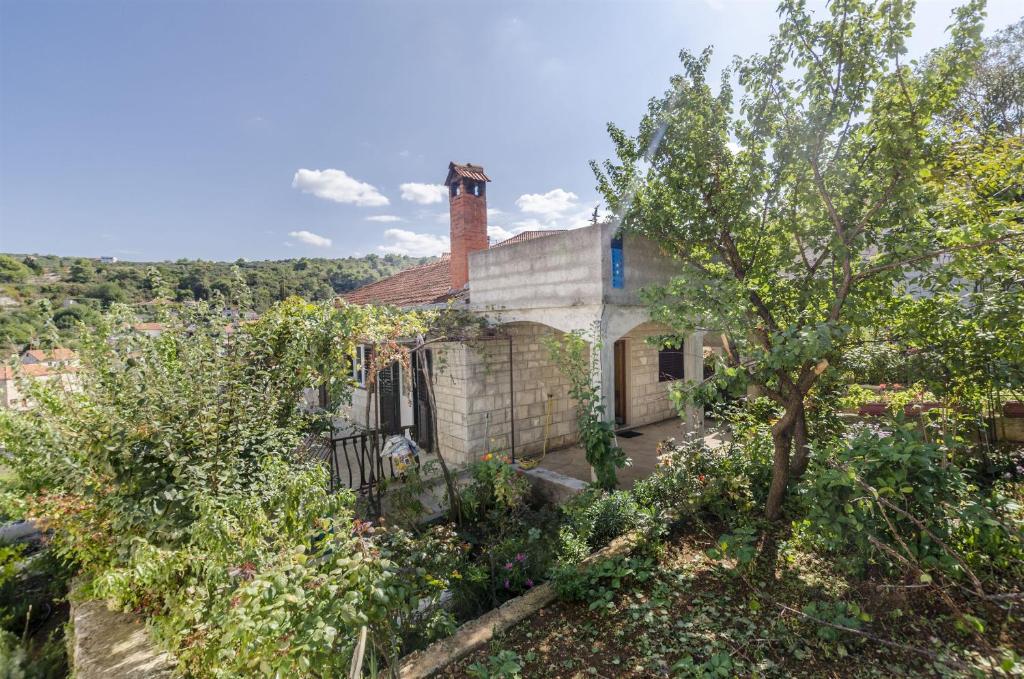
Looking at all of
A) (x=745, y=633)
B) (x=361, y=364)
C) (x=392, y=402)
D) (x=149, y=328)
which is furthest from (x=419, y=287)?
(x=745, y=633)

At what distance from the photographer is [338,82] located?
10.4 m

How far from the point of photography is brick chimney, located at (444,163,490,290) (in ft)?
32.6

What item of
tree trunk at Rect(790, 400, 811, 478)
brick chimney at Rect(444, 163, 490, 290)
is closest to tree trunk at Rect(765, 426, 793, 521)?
tree trunk at Rect(790, 400, 811, 478)

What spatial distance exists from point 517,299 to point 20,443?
21.0ft

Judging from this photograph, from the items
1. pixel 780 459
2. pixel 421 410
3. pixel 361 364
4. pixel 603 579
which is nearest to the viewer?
pixel 603 579

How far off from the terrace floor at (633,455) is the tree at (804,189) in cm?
280

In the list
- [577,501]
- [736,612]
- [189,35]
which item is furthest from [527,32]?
[736,612]

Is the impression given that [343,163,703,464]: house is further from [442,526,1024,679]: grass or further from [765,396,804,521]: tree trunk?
[442,526,1024,679]: grass

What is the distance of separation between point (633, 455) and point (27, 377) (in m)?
9.12

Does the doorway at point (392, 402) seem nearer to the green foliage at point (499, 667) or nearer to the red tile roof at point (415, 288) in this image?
the red tile roof at point (415, 288)

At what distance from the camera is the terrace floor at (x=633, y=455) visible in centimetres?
772

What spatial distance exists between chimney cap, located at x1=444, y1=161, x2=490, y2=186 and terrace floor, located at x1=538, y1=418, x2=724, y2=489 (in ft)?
22.3

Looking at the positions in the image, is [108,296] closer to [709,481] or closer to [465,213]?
[465,213]

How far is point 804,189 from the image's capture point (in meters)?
4.66
